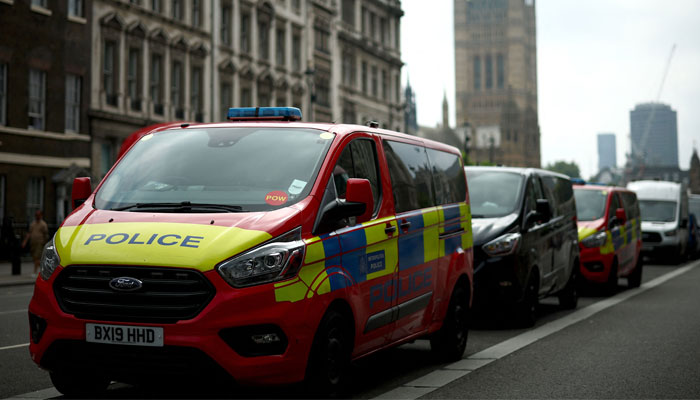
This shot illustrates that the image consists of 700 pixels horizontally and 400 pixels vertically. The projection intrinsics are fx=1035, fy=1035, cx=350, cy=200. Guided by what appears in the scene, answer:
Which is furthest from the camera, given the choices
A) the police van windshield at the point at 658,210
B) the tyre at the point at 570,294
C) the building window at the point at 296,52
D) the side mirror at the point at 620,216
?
the building window at the point at 296,52

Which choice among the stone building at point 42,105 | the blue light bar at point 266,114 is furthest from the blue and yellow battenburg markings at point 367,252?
the stone building at point 42,105

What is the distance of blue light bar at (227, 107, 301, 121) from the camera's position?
26.5 ft

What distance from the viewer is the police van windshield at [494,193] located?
13.0 meters

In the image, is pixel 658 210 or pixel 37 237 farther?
pixel 658 210

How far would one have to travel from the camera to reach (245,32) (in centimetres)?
4947

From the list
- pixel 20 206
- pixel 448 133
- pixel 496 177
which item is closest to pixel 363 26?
pixel 20 206

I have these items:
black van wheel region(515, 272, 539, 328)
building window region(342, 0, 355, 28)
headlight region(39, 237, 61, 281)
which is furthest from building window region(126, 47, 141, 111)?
headlight region(39, 237, 61, 281)

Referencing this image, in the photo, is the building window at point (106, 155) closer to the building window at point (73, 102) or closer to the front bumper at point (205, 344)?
the building window at point (73, 102)

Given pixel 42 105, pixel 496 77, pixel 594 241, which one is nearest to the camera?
pixel 594 241

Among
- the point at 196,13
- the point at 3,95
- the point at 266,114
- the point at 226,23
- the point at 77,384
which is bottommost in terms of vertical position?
the point at 77,384

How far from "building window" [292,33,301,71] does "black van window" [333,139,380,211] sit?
48.0 m

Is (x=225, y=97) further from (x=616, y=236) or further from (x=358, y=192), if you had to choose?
(x=358, y=192)

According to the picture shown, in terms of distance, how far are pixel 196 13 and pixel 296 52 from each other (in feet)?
38.5

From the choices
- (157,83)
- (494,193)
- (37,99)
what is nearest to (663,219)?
(157,83)
